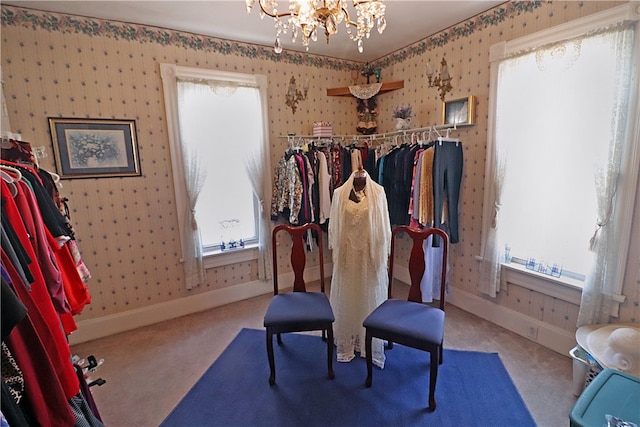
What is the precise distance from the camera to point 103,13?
237 centimetres

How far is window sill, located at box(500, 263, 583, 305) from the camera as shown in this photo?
214cm

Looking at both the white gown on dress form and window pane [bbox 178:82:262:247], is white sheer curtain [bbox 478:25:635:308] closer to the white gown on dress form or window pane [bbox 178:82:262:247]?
the white gown on dress form

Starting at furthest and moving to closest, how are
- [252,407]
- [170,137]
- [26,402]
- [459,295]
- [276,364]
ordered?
[459,295]
[170,137]
[276,364]
[252,407]
[26,402]

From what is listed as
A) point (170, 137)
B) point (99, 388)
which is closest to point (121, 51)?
point (170, 137)

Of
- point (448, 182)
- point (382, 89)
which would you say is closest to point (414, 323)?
point (448, 182)

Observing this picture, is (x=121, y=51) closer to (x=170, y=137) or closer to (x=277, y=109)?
(x=170, y=137)

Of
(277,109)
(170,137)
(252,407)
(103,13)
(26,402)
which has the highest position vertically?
(103,13)

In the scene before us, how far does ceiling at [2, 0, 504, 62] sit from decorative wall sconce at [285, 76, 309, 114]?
388 mm

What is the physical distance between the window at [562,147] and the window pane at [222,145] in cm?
231

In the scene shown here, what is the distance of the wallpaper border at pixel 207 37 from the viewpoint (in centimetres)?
224

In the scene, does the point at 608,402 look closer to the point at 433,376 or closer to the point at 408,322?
the point at 433,376

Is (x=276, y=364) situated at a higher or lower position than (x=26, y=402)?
lower

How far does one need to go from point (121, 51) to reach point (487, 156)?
10.6 ft

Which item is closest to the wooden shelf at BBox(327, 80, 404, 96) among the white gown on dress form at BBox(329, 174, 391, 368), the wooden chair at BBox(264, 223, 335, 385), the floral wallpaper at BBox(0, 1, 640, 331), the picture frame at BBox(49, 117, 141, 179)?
the floral wallpaper at BBox(0, 1, 640, 331)
